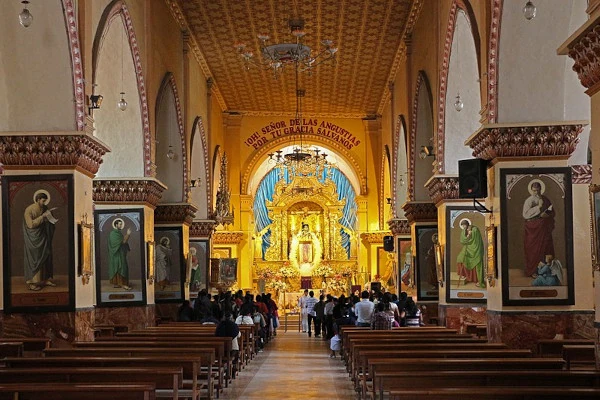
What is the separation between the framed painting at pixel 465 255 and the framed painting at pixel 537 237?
14.1 ft

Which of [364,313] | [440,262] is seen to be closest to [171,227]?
[364,313]

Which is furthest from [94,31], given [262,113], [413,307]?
[262,113]

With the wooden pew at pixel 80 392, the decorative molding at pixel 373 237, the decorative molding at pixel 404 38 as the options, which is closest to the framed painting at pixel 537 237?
the wooden pew at pixel 80 392

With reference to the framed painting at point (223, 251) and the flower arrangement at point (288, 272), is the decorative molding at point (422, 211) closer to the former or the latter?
the framed painting at point (223, 251)

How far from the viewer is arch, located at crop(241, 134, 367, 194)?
33.6m

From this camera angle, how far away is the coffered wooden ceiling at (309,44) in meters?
21.9

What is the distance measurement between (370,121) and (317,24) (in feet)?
35.3

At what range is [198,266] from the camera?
2634 centimetres

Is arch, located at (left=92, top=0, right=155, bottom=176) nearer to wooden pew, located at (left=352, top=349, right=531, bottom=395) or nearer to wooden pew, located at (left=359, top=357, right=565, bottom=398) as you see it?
wooden pew, located at (left=352, top=349, right=531, bottom=395)

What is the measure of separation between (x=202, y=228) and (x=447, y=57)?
36.9ft

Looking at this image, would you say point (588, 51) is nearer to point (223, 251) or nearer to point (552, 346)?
point (552, 346)

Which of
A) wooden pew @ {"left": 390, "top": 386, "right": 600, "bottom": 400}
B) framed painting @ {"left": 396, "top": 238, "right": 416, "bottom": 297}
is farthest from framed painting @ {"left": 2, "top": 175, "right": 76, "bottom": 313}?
framed painting @ {"left": 396, "top": 238, "right": 416, "bottom": 297}

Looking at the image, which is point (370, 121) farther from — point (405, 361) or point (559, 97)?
point (405, 361)

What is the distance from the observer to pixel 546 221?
13.2 metres
